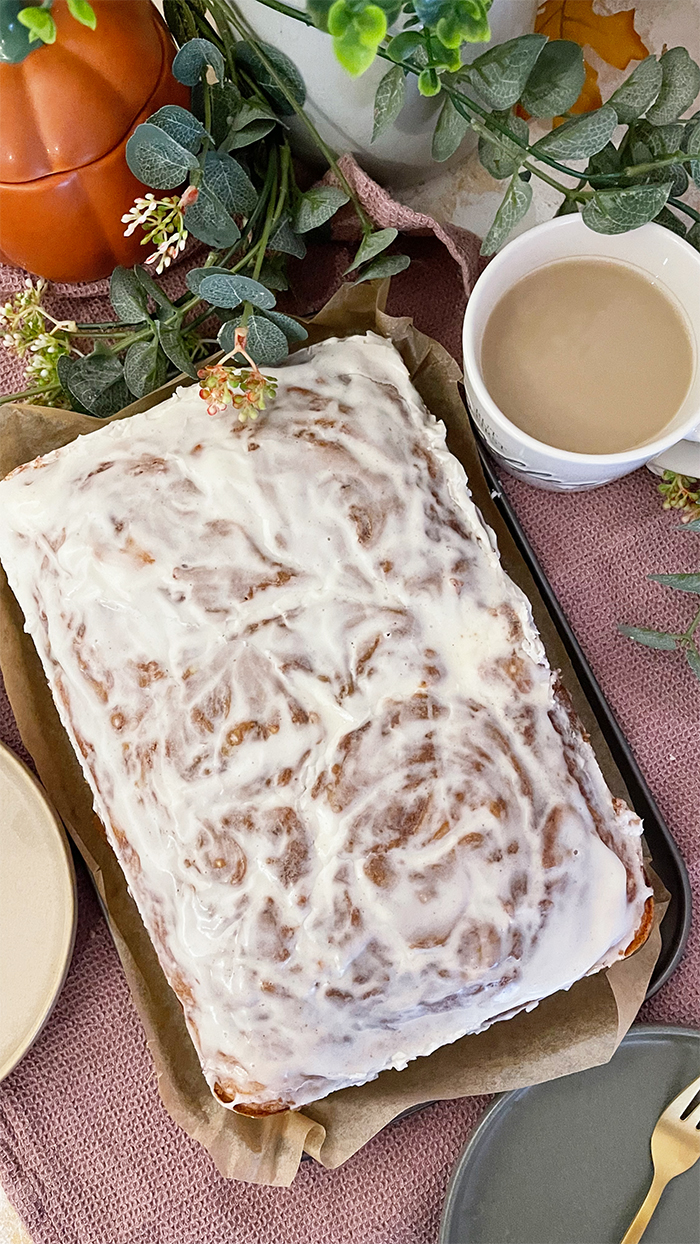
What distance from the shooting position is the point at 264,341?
957mm

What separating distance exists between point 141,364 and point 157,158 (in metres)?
0.21

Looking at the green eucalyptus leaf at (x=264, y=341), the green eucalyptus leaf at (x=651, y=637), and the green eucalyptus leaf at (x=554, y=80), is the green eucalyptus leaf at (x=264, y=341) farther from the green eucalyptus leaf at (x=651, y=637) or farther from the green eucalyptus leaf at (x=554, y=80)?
the green eucalyptus leaf at (x=651, y=637)

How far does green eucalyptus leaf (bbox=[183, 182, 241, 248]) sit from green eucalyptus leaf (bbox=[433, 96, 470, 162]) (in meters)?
0.21

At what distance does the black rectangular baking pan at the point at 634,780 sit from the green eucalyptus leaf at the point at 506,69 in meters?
0.36

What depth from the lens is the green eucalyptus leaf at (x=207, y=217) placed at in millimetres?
937

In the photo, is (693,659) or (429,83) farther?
(693,659)

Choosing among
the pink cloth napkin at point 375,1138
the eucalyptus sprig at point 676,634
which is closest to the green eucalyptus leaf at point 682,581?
the eucalyptus sprig at point 676,634

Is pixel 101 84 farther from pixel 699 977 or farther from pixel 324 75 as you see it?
pixel 699 977

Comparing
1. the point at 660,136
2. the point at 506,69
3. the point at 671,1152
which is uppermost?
the point at 506,69

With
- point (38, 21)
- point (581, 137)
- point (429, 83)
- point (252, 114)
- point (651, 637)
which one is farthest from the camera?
point (651, 637)

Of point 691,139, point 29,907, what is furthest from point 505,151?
point 29,907

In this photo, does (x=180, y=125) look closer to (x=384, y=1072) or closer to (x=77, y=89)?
(x=77, y=89)

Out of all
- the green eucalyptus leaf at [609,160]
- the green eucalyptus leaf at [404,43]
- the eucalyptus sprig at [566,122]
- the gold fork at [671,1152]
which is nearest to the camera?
the green eucalyptus leaf at [404,43]

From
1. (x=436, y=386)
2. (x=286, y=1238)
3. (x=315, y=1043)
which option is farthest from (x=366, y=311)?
(x=286, y=1238)
